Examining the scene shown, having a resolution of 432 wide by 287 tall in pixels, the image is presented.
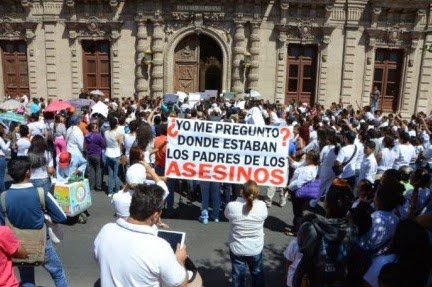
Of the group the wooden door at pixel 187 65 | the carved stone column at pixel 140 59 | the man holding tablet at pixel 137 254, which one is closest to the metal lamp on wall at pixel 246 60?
the wooden door at pixel 187 65

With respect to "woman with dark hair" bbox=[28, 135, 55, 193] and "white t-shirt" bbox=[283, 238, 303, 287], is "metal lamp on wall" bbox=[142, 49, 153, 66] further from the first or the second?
"white t-shirt" bbox=[283, 238, 303, 287]

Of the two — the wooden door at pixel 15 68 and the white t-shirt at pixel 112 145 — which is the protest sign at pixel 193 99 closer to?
the white t-shirt at pixel 112 145

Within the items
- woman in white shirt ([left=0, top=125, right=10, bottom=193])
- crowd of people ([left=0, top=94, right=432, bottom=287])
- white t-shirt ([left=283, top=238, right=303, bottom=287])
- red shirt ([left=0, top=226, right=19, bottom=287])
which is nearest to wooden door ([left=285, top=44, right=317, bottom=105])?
crowd of people ([left=0, top=94, right=432, bottom=287])

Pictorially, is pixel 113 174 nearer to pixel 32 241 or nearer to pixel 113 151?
pixel 113 151

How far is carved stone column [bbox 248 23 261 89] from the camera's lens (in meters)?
18.6

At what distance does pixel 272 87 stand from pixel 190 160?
13.4 m

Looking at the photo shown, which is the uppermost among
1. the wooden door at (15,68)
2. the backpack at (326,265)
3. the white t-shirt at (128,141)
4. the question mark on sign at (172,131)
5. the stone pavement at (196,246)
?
the wooden door at (15,68)

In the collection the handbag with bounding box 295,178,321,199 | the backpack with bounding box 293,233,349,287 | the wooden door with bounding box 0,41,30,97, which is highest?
the wooden door with bounding box 0,41,30,97

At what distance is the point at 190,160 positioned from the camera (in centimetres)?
683

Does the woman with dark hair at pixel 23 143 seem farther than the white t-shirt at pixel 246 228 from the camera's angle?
Yes

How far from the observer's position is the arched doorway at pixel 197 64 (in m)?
19.5

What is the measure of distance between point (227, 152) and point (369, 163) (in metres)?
2.53

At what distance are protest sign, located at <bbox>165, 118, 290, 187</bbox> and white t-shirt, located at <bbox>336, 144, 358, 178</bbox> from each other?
3.04 feet

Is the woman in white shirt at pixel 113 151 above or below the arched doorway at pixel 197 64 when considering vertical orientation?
below
